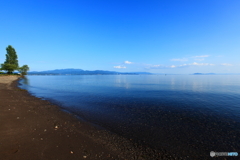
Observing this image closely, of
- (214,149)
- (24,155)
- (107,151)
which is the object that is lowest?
(214,149)

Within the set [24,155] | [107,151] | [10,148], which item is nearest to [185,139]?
[107,151]

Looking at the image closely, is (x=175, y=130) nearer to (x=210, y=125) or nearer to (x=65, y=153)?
(x=210, y=125)

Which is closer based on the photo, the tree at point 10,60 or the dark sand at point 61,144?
the dark sand at point 61,144

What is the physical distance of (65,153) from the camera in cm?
745

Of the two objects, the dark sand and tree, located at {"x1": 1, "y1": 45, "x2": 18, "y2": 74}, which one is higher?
tree, located at {"x1": 1, "y1": 45, "x2": 18, "y2": 74}

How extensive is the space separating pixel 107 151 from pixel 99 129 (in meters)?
4.05

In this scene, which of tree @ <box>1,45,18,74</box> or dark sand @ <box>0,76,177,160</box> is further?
tree @ <box>1,45,18,74</box>

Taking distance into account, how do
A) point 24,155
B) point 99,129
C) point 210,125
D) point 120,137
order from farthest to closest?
point 210,125, point 99,129, point 120,137, point 24,155

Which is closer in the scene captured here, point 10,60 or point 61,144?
point 61,144

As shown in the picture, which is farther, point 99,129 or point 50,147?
point 99,129

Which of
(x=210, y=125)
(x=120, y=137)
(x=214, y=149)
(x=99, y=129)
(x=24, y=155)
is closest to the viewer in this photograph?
(x=24, y=155)

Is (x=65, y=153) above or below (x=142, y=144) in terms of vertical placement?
above

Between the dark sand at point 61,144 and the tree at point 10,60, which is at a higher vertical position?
the tree at point 10,60

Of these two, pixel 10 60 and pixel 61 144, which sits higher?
pixel 10 60
